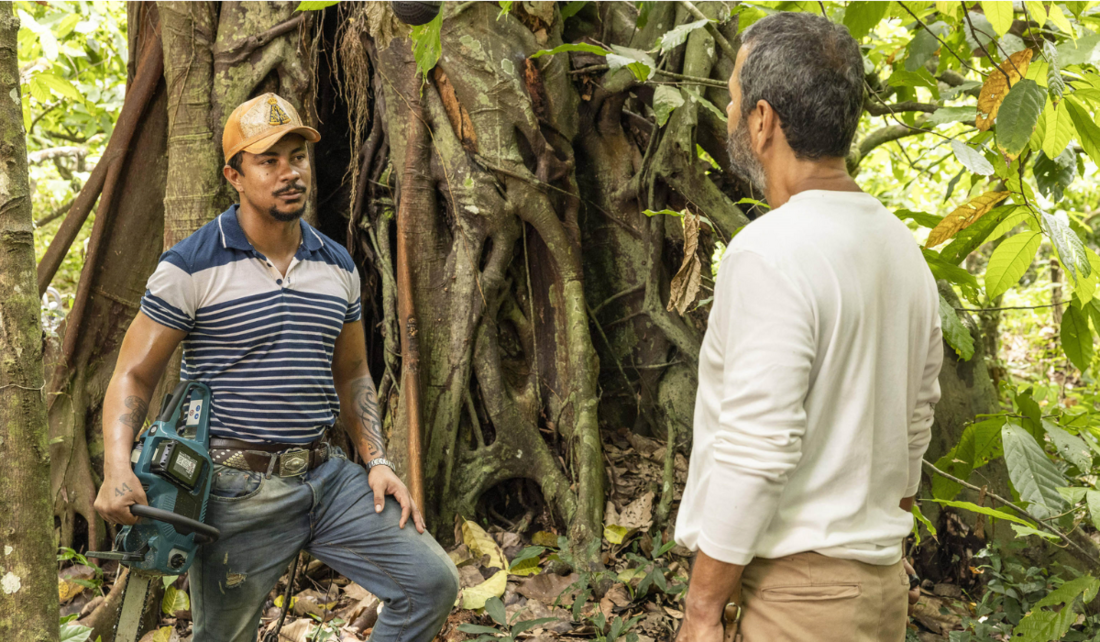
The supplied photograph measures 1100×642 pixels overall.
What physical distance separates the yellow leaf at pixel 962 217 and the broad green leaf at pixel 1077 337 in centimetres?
43

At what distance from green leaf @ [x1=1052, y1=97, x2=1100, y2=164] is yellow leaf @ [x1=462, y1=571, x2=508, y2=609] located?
2678 millimetres

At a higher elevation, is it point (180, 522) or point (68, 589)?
point (180, 522)

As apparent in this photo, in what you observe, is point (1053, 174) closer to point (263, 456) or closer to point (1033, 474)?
point (1033, 474)

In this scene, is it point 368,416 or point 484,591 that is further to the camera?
point 484,591

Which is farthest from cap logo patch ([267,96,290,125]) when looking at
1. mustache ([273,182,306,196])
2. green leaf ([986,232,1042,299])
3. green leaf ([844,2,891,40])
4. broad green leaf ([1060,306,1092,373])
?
broad green leaf ([1060,306,1092,373])

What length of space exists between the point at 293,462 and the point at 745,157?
169 centimetres

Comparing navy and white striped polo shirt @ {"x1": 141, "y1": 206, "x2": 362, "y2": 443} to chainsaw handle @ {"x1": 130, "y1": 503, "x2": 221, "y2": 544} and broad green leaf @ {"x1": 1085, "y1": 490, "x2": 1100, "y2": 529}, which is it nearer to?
chainsaw handle @ {"x1": 130, "y1": 503, "x2": 221, "y2": 544}

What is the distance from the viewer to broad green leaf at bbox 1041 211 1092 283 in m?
2.09

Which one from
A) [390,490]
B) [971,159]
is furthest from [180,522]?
[971,159]

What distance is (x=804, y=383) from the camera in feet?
4.66

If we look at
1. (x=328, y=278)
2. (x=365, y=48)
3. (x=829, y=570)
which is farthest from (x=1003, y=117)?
(x=365, y=48)

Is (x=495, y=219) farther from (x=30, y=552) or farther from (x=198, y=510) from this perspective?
(x=30, y=552)

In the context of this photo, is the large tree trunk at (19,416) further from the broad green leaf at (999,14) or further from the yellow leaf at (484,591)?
the broad green leaf at (999,14)

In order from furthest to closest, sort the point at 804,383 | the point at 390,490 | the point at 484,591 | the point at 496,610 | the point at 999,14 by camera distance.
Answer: the point at 484,591, the point at 496,610, the point at 390,490, the point at 999,14, the point at 804,383
